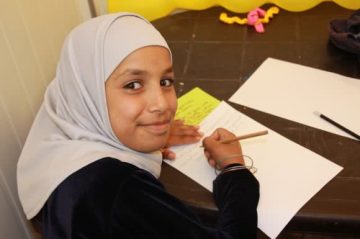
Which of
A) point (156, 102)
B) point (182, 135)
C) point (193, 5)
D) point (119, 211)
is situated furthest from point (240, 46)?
point (119, 211)

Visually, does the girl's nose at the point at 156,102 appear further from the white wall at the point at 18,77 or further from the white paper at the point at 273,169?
the white wall at the point at 18,77

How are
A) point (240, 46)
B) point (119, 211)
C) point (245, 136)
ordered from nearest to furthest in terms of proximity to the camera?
point (119, 211), point (245, 136), point (240, 46)

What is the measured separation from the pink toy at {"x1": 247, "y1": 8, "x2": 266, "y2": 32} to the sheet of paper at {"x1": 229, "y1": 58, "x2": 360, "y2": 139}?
166 mm

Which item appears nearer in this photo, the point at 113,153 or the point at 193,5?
the point at 113,153

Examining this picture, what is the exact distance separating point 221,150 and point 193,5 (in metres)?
0.64

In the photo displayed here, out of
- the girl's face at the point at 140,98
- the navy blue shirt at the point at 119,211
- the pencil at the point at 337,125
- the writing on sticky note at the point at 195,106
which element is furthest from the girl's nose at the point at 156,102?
the pencil at the point at 337,125

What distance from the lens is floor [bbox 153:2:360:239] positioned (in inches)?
45.7

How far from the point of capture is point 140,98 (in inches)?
31.5

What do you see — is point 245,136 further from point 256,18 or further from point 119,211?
point 256,18

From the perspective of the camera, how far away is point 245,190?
837 millimetres

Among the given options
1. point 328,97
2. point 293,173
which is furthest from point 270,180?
point 328,97

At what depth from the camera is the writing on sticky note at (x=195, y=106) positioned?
106 centimetres

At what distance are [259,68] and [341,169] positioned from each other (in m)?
0.39

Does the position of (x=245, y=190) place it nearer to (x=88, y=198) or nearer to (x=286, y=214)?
(x=286, y=214)
